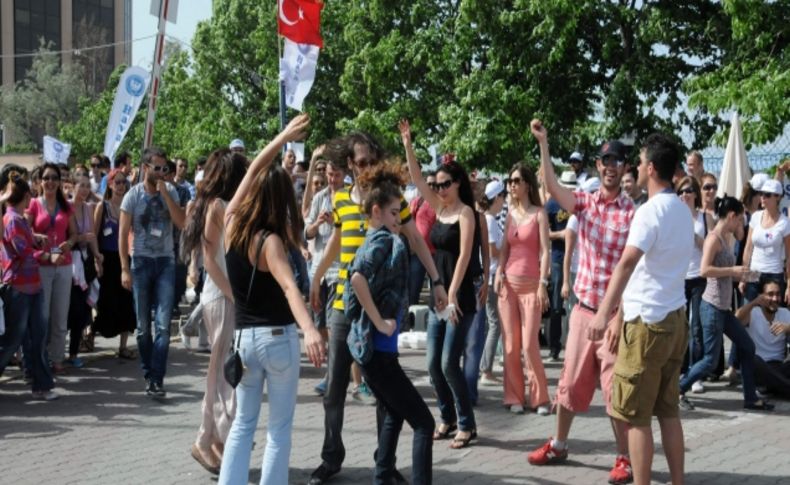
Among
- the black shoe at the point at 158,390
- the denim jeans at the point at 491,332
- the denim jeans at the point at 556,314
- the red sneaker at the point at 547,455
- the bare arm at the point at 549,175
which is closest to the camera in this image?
the bare arm at the point at 549,175

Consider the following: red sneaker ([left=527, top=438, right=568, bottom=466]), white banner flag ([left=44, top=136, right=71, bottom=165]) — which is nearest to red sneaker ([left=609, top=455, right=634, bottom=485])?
red sneaker ([left=527, top=438, right=568, bottom=466])

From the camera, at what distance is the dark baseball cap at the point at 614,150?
6523mm

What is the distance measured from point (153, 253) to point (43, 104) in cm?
6925

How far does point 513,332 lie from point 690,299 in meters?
1.82

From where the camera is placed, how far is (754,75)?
677 inches

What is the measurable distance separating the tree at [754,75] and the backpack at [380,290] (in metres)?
11.4

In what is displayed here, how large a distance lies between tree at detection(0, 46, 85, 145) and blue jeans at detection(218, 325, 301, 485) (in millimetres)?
71647

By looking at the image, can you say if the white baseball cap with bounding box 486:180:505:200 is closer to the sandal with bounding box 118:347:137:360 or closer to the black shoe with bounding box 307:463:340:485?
the sandal with bounding box 118:347:137:360

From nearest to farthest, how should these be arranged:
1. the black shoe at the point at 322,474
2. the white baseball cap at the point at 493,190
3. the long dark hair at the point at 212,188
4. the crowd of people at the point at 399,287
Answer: the crowd of people at the point at 399,287 < the black shoe at the point at 322,474 < the long dark hair at the point at 212,188 < the white baseball cap at the point at 493,190

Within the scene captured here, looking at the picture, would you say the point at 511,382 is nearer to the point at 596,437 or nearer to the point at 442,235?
the point at 596,437

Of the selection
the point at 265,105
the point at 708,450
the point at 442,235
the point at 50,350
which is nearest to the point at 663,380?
the point at 708,450

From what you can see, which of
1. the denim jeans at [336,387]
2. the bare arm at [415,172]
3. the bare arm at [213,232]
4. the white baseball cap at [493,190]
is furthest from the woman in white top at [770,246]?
the bare arm at [213,232]

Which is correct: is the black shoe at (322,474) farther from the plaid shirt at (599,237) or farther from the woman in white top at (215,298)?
the plaid shirt at (599,237)

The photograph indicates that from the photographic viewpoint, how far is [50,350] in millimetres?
10227
